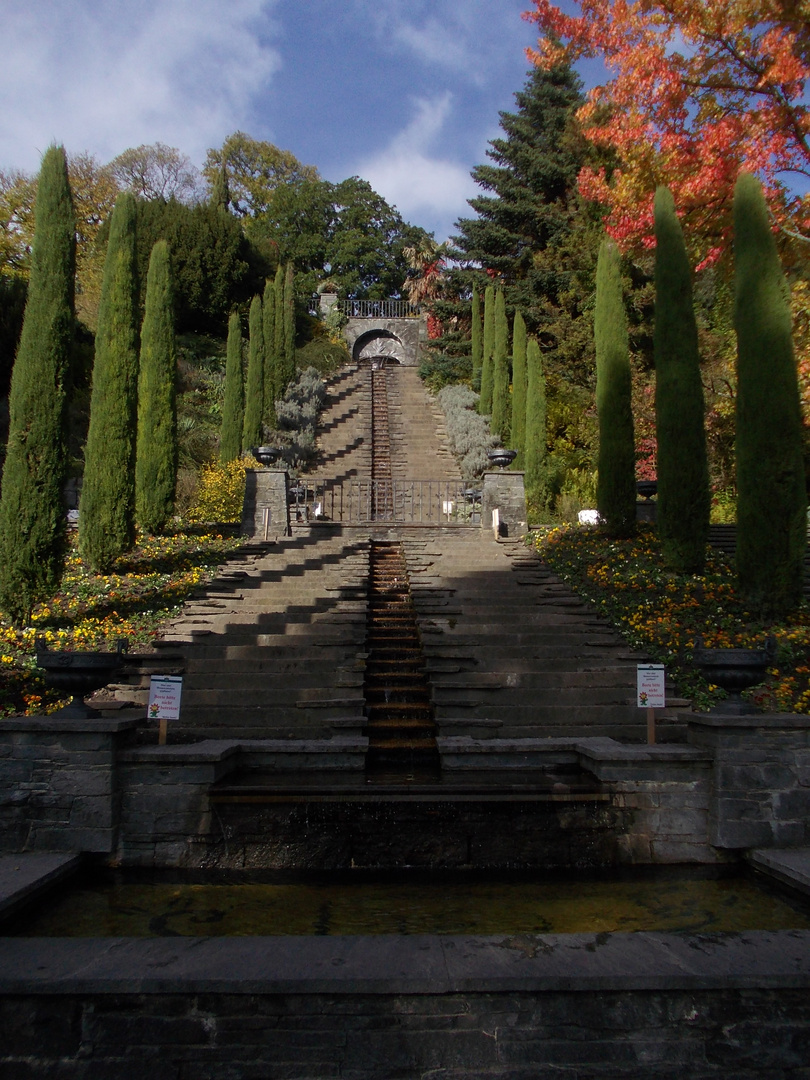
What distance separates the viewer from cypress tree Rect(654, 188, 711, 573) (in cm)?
995

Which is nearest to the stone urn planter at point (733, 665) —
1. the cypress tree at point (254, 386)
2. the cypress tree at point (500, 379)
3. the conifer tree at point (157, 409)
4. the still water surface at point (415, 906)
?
the still water surface at point (415, 906)

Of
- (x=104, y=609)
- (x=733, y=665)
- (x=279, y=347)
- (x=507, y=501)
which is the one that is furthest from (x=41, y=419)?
(x=279, y=347)

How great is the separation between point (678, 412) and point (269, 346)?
56.9ft

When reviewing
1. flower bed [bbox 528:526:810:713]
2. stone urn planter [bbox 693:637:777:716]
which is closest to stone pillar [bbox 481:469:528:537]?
flower bed [bbox 528:526:810:713]

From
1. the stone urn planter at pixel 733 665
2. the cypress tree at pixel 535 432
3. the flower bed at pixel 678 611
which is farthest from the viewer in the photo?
the cypress tree at pixel 535 432

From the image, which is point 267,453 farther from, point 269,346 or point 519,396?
point 269,346

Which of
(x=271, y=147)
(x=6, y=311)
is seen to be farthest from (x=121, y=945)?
(x=271, y=147)

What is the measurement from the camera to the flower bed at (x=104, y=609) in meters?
7.10

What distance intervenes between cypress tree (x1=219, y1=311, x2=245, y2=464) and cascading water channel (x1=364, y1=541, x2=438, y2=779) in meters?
9.69

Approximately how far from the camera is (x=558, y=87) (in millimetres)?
25984

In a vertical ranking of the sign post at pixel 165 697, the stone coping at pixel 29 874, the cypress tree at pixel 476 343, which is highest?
the cypress tree at pixel 476 343

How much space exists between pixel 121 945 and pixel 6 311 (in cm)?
1713

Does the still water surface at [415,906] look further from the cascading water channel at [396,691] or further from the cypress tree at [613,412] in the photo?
the cypress tree at [613,412]

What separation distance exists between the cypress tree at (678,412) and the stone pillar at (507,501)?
11.4 ft
